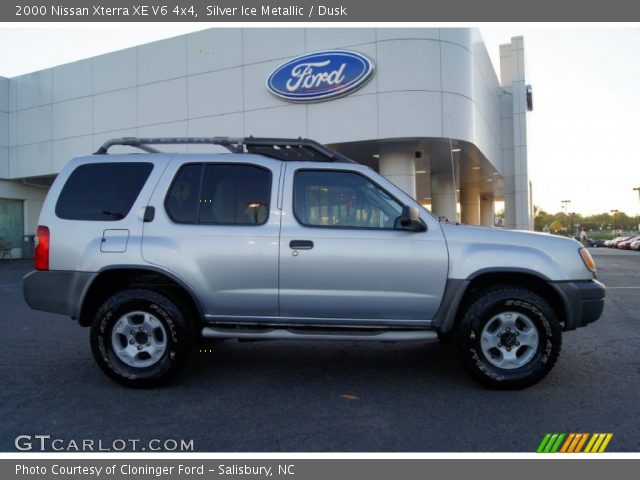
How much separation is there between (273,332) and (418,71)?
→ 1441cm

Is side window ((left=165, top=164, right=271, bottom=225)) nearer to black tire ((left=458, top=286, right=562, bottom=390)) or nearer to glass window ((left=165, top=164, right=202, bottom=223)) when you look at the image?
glass window ((left=165, top=164, right=202, bottom=223))

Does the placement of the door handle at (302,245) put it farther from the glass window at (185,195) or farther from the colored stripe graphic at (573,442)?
the colored stripe graphic at (573,442)

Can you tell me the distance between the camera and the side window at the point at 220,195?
15.0ft

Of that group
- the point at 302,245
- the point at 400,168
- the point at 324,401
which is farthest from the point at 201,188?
the point at 400,168

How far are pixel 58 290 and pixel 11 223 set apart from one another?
2743 centimetres

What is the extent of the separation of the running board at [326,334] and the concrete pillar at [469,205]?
30475 millimetres

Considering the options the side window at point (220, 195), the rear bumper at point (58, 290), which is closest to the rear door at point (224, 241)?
the side window at point (220, 195)

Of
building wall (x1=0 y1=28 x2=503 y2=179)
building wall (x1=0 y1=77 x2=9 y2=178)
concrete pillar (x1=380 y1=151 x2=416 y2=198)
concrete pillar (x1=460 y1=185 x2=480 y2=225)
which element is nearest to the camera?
building wall (x1=0 y1=28 x2=503 y2=179)

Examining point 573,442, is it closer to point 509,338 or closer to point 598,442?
point 598,442

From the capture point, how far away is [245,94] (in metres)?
18.9

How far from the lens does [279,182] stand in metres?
4.57

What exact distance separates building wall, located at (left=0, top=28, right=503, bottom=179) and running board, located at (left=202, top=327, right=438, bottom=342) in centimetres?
1338

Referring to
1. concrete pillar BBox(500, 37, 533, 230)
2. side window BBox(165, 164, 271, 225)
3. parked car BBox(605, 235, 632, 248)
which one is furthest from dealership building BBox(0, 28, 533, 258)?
parked car BBox(605, 235, 632, 248)

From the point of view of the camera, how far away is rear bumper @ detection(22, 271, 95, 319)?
4484mm
